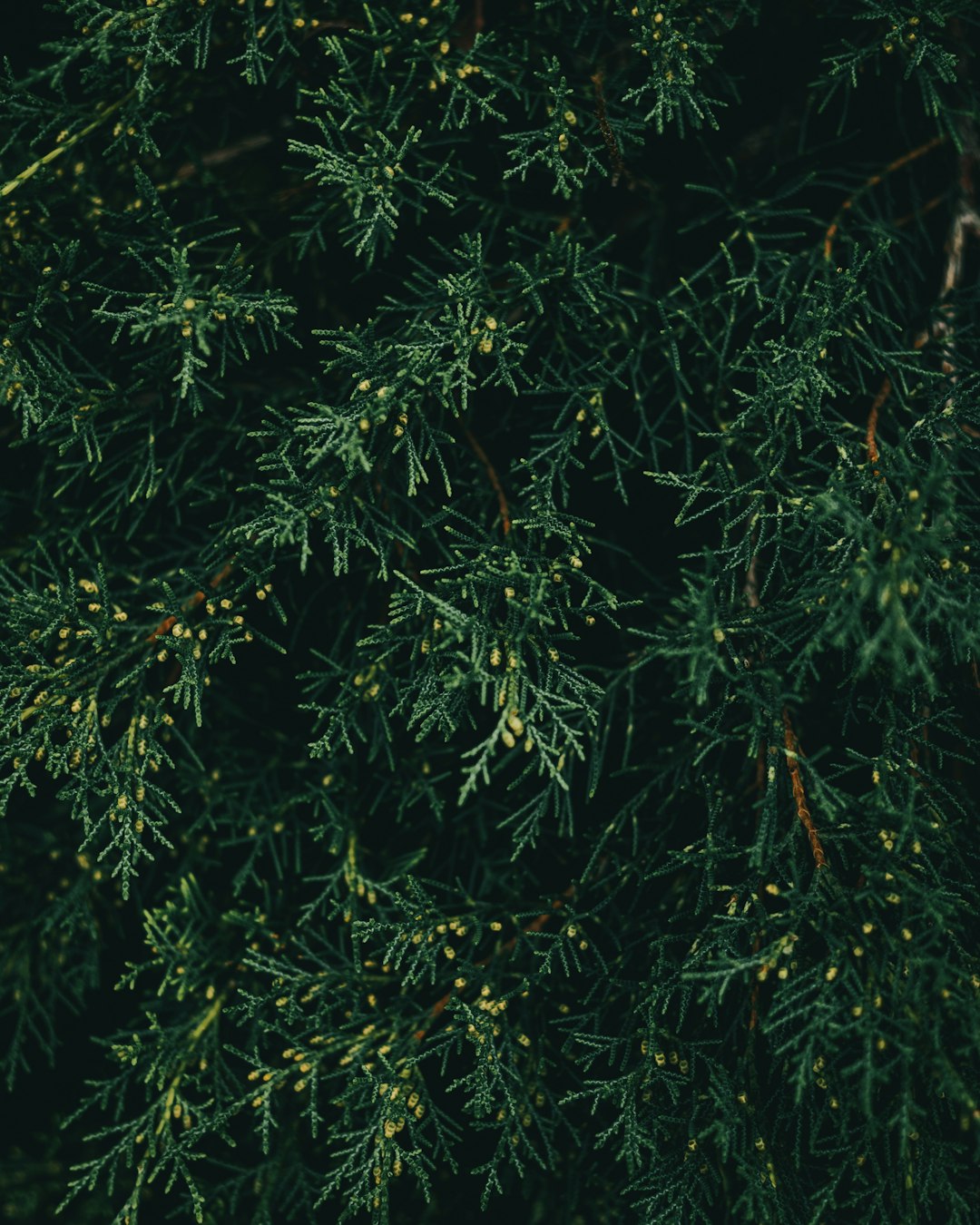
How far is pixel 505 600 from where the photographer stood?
8.09 feet

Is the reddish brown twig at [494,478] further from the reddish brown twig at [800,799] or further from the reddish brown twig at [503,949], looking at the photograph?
the reddish brown twig at [503,949]

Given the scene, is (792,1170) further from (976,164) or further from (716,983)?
(976,164)

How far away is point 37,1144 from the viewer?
3496mm

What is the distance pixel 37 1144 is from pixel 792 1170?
2.82 metres

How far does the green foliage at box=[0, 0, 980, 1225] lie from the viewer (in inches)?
88.2

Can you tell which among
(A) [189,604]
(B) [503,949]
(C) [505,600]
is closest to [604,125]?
(C) [505,600]

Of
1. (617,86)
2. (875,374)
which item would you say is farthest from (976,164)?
(617,86)

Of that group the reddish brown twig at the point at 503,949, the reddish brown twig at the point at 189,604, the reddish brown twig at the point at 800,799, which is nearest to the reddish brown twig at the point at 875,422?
the reddish brown twig at the point at 800,799

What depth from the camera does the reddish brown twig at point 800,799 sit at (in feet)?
7.40

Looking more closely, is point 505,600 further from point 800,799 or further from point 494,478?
point 800,799

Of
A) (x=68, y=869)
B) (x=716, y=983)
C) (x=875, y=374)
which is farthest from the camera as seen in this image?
(x=68, y=869)

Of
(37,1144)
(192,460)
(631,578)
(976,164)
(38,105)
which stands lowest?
(37,1144)

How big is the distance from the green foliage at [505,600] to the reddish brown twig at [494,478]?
39 mm

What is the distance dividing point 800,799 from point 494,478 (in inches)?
47.7
